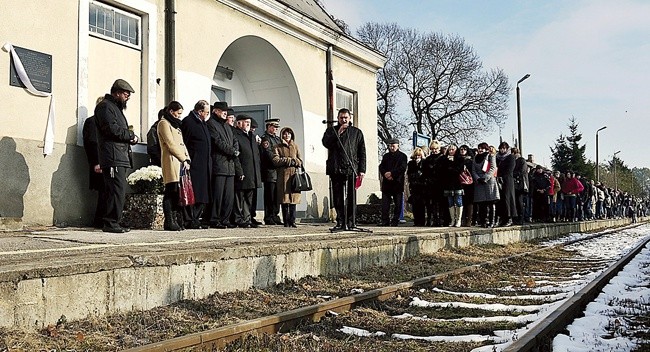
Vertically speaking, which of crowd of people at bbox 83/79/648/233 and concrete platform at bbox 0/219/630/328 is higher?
crowd of people at bbox 83/79/648/233

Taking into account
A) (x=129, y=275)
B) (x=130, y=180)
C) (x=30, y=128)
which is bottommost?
(x=129, y=275)

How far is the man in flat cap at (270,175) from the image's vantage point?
1136 centimetres

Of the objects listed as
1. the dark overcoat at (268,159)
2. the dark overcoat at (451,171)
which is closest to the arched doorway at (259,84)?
the dark overcoat at (268,159)

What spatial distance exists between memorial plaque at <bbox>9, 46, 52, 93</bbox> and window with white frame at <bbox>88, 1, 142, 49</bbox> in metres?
1.15

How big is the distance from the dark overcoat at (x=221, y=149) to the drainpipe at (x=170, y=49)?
5.90 feet

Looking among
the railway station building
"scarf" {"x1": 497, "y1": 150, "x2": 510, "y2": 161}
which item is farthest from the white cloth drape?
"scarf" {"x1": 497, "y1": 150, "x2": 510, "y2": 161}

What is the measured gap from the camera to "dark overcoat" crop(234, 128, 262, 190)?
10336 millimetres

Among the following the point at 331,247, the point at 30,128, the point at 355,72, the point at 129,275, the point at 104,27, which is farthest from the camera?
the point at 355,72

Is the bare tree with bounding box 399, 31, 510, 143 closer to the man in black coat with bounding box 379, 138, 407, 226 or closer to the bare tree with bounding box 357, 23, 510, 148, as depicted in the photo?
the bare tree with bounding box 357, 23, 510, 148

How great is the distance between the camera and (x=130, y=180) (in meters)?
9.27

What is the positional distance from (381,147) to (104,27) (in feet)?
118

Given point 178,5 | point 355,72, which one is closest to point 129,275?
point 178,5

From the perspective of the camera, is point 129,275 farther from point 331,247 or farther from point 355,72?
point 355,72

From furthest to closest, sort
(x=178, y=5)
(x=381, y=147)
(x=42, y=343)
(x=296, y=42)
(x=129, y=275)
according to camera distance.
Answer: (x=381, y=147) < (x=296, y=42) < (x=178, y=5) < (x=129, y=275) < (x=42, y=343)
